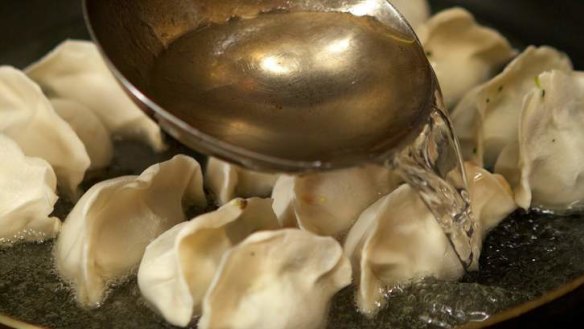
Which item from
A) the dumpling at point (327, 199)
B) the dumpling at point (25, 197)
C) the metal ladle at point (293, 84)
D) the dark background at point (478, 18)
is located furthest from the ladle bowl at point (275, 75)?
the dark background at point (478, 18)

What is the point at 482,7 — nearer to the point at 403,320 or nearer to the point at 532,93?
the point at 532,93

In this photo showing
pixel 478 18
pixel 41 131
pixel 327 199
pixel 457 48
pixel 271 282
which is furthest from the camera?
pixel 478 18

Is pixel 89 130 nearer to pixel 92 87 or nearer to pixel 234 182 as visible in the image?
pixel 92 87

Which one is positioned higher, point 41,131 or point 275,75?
point 275,75

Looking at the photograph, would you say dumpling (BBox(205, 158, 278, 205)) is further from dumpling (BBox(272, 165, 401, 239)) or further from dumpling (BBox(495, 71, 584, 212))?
dumpling (BBox(495, 71, 584, 212))

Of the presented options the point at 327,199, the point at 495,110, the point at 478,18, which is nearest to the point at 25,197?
the point at 327,199

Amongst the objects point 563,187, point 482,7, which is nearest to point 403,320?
point 563,187
